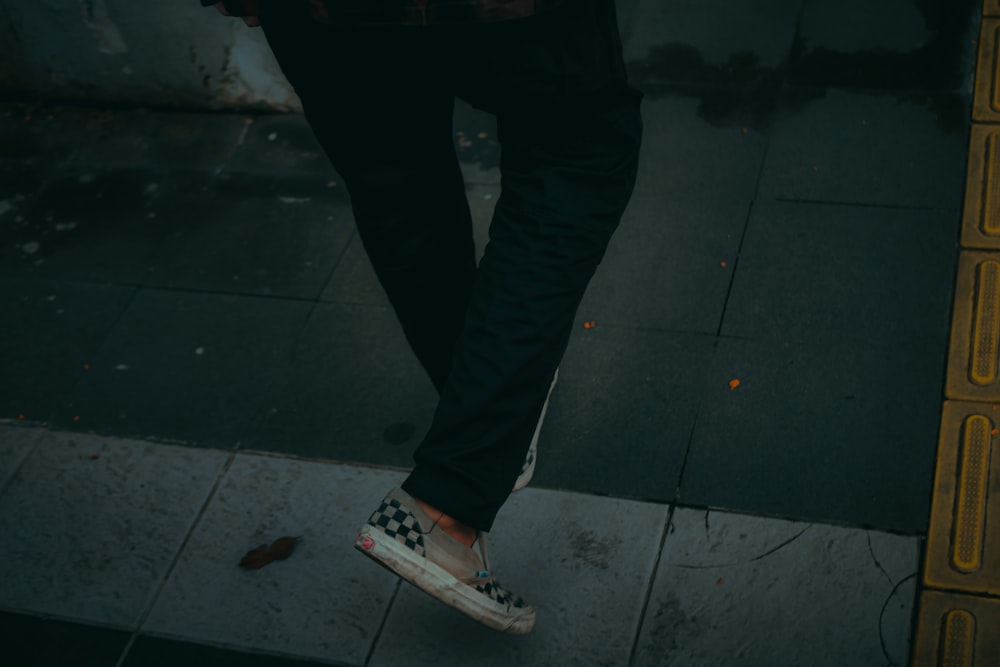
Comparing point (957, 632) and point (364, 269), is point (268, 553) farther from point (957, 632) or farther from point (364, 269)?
point (957, 632)

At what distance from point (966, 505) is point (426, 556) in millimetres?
1307

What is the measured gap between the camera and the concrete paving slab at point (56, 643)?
2.47m

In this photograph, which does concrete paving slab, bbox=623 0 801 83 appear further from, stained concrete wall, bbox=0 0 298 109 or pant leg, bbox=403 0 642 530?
pant leg, bbox=403 0 642 530

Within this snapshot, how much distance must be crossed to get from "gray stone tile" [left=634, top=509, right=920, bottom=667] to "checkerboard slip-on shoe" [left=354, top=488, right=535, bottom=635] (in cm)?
43

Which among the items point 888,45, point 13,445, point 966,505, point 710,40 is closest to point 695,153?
point 710,40

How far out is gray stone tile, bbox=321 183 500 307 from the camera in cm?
335

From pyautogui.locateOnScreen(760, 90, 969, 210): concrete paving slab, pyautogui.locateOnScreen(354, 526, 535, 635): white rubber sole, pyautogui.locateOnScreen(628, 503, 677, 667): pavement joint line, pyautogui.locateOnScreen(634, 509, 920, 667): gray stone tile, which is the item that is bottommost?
pyautogui.locateOnScreen(628, 503, 677, 667): pavement joint line

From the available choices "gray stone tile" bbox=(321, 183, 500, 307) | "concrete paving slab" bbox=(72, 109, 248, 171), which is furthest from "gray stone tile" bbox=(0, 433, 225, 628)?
"concrete paving slab" bbox=(72, 109, 248, 171)

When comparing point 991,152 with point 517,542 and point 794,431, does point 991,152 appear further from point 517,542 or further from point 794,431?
point 517,542

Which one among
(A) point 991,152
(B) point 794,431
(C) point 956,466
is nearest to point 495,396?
(B) point 794,431

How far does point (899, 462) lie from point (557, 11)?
4.81 ft

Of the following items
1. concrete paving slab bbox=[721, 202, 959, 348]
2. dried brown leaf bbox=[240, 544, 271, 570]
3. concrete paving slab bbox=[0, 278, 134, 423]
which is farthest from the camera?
concrete paving slab bbox=[0, 278, 134, 423]

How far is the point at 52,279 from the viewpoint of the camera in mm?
3672

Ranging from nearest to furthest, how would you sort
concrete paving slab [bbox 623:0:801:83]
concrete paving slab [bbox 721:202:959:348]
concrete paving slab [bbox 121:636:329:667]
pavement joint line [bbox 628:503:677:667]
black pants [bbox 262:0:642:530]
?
1. black pants [bbox 262:0:642:530]
2. pavement joint line [bbox 628:503:677:667]
3. concrete paving slab [bbox 121:636:329:667]
4. concrete paving slab [bbox 721:202:959:348]
5. concrete paving slab [bbox 623:0:801:83]
